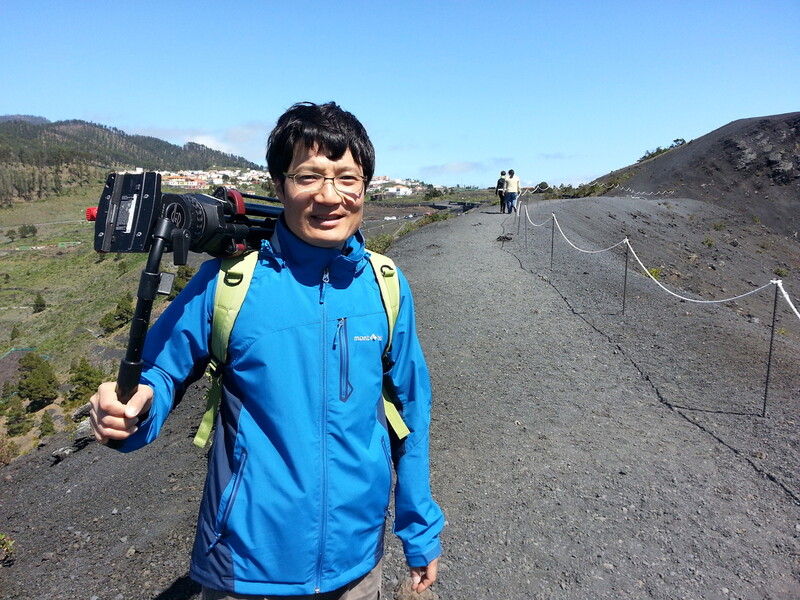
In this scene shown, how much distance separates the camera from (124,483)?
566 cm

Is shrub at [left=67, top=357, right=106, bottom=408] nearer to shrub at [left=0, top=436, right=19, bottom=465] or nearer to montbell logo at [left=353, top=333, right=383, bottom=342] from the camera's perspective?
shrub at [left=0, top=436, right=19, bottom=465]

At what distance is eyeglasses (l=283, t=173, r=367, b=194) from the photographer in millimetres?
1679

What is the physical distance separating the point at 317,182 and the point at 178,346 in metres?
0.59

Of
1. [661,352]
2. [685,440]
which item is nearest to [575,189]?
[661,352]

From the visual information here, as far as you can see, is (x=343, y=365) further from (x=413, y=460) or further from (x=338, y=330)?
(x=413, y=460)

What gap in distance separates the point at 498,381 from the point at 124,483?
3958 millimetres

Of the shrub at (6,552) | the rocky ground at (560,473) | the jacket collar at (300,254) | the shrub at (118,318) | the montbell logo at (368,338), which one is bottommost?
the shrub at (118,318)

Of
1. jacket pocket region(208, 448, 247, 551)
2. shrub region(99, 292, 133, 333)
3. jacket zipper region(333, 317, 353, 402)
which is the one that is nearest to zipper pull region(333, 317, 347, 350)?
jacket zipper region(333, 317, 353, 402)

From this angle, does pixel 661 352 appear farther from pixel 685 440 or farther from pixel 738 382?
pixel 685 440

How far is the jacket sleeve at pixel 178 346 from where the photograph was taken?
4.92 ft

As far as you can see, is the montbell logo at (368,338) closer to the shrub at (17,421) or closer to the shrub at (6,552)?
the shrub at (6,552)

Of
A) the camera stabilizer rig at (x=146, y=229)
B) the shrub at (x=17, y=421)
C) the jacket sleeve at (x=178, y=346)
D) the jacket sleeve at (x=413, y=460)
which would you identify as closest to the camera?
the camera stabilizer rig at (x=146, y=229)

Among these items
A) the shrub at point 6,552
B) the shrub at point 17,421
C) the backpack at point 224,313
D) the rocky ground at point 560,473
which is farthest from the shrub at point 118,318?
the backpack at point 224,313

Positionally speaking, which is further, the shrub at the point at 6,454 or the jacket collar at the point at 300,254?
the shrub at the point at 6,454
